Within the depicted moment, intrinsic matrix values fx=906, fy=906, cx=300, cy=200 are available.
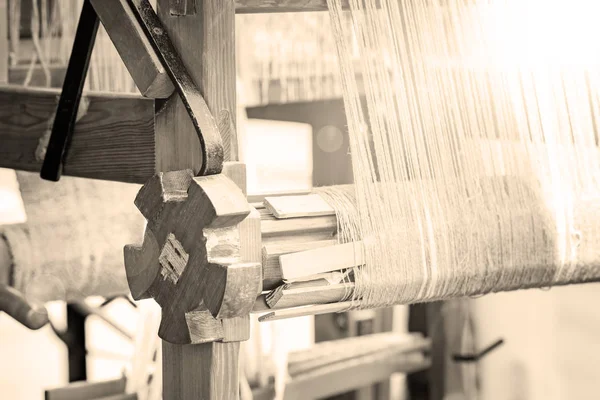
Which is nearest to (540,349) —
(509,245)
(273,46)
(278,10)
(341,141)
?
(341,141)

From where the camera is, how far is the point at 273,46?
2615mm

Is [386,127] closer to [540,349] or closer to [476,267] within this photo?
[476,267]

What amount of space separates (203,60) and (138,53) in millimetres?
84

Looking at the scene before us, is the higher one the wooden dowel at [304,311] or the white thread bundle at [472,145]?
the white thread bundle at [472,145]

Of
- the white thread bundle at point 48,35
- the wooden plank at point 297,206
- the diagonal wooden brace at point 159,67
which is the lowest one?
the wooden plank at point 297,206

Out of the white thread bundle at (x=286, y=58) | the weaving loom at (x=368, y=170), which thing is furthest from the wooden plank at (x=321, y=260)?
the white thread bundle at (x=286, y=58)

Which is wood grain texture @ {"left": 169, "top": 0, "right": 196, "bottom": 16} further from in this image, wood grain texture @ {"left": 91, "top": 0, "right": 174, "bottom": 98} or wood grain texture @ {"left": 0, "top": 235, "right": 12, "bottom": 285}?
wood grain texture @ {"left": 0, "top": 235, "right": 12, "bottom": 285}

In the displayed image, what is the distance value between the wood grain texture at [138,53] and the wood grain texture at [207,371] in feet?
0.99

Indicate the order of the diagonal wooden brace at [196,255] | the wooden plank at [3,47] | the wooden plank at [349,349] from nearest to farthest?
the diagonal wooden brace at [196,255] < the wooden plank at [3,47] < the wooden plank at [349,349]

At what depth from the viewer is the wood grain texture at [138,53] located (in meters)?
1.04

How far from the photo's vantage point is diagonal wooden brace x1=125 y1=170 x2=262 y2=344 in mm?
994

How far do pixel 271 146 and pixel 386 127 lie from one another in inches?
83.5

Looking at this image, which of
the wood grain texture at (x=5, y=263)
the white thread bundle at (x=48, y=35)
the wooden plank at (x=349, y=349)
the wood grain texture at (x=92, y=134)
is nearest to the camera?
the wood grain texture at (x=92, y=134)

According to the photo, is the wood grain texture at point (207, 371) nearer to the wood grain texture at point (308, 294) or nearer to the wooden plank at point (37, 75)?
the wood grain texture at point (308, 294)
